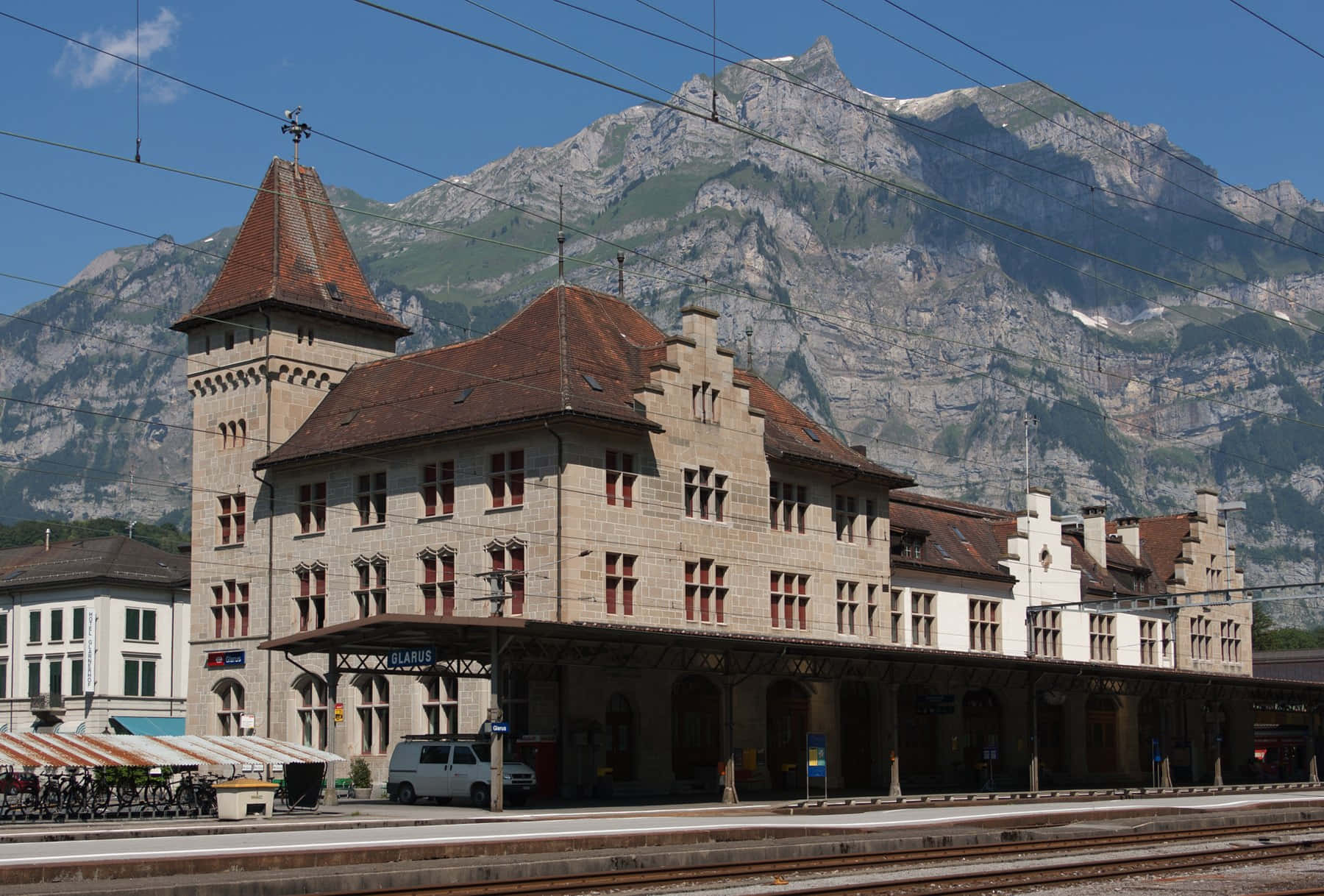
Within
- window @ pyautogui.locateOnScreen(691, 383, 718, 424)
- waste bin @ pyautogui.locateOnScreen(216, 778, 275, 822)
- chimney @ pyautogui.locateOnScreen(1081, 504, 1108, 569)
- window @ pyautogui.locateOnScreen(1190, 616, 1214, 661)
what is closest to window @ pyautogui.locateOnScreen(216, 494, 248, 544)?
window @ pyautogui.locateOnScreen(691, 383, 718, 424)

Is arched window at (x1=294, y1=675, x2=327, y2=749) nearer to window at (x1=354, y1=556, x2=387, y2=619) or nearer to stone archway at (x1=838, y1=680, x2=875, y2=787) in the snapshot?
window at (x1=354, y1=556, x2=387, y2=619)

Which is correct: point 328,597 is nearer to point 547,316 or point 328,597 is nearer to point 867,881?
point 547,316

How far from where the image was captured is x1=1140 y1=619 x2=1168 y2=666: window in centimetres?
8419

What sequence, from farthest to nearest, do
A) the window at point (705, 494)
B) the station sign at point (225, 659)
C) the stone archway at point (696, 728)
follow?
the station sign at point (225, 659), the window at point (705, 494), the stone archway at point (696, 728)

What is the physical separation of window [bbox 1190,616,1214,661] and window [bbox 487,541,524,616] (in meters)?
45.7

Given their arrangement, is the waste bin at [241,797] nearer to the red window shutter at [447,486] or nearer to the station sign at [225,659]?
the red window shutter at [447,486]

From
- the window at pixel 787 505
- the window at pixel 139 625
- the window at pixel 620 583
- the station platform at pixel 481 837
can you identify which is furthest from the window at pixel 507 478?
the window at pixel 139 625

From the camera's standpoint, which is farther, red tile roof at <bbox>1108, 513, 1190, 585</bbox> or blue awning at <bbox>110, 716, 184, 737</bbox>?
red tile roof at <bbox>1108, 513, 1190, 585</bbox>

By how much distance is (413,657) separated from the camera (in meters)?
44.7

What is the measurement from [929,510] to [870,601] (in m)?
11.4

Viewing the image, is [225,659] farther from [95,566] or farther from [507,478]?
[95,566]

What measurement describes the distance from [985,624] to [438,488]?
2782 centimetres

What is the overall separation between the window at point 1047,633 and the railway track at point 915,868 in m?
42.2

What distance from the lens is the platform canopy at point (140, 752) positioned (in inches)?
1446
